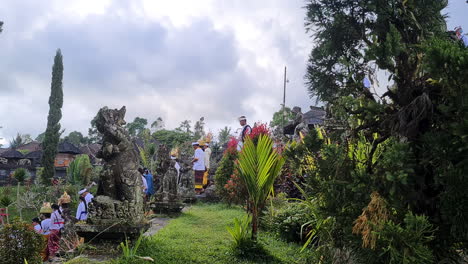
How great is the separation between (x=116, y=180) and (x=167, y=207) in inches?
172

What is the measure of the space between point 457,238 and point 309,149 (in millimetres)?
1143

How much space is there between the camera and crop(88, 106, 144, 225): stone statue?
4648 millimetres

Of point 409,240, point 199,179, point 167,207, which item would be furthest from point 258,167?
point 199,179

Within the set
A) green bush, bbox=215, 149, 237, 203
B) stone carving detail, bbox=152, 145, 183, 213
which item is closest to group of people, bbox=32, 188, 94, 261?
stone carving detail, bbox=152, 145, 183, 213

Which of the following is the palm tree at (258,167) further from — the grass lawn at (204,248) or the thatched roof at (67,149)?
the thatched roof at (67,149)

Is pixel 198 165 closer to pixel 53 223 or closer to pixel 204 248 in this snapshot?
pixel 53 223

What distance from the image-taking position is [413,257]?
1.74 meters

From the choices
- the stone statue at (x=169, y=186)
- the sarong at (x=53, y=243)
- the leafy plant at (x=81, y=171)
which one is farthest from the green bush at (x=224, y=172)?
the leafy plant at (x=81, y=171)

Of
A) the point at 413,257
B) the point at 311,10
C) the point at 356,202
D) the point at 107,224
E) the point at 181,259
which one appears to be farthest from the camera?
the point at 311,10

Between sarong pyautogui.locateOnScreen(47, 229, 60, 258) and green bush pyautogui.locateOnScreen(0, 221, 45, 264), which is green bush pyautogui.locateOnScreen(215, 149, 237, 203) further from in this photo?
green bush pyautogui.locateOnScreen(0, 221, 45, 264)

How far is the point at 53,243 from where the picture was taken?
24.0 ft

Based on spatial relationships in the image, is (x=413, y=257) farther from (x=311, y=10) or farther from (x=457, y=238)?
(x=311, y=10)

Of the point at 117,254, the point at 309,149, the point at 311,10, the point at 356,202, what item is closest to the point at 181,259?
the point at 117,254

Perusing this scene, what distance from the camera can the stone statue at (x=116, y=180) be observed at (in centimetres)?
465
